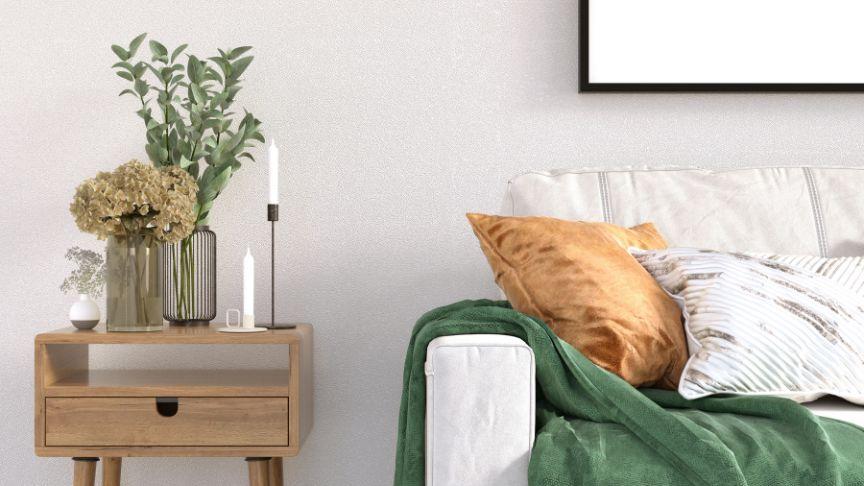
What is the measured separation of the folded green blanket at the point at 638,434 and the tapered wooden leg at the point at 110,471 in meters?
0.87

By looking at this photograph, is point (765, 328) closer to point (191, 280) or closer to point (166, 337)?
point (166, 337)

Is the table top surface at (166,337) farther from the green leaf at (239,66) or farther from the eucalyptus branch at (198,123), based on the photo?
the green leaf at (239,66)

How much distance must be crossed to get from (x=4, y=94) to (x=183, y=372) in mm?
857

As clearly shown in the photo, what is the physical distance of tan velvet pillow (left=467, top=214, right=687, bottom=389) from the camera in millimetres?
1464

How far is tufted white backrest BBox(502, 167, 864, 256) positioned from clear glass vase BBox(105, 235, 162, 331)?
79cm

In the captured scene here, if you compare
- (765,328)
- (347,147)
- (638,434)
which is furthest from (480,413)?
(347,147)

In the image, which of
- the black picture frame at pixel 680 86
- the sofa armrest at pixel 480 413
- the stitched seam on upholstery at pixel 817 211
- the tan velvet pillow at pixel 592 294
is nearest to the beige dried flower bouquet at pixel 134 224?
the tan velvet pillow at pixel 592 294

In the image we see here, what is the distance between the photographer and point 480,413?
1242 millimetres

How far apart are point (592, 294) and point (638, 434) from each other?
1.01 ft

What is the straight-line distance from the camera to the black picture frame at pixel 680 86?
7.29ft

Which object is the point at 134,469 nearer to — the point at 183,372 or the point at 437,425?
the point at 183,372

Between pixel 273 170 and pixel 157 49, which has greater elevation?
pixel 157 49

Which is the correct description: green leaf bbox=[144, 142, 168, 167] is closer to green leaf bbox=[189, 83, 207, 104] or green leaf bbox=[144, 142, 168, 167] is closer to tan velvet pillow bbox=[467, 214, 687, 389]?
green leaf bbox=[189, 83, 207, 104]

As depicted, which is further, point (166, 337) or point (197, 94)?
point (197, 94)
